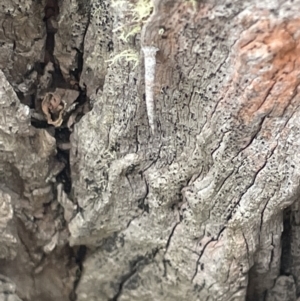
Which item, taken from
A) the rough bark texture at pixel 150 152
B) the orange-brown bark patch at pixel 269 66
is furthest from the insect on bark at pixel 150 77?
the orange-brown bark patch at pixel 269 66

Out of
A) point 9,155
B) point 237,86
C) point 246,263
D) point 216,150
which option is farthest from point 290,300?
point 9,155

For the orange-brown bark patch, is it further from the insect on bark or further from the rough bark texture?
the insect on bark

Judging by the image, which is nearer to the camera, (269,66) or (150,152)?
(269,66)

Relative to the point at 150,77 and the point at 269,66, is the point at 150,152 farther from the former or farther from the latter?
the point at 269,66

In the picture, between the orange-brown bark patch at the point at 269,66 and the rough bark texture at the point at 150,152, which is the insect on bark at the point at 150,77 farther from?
the orange-brown bark patch at the point at 269,66

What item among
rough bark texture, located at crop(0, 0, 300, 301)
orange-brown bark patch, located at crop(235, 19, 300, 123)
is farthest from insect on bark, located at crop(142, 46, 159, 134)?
orange-brown bark patch, located at crop(235, 19, 300, 123)

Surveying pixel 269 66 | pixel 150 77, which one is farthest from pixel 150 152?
pixel 269 66
